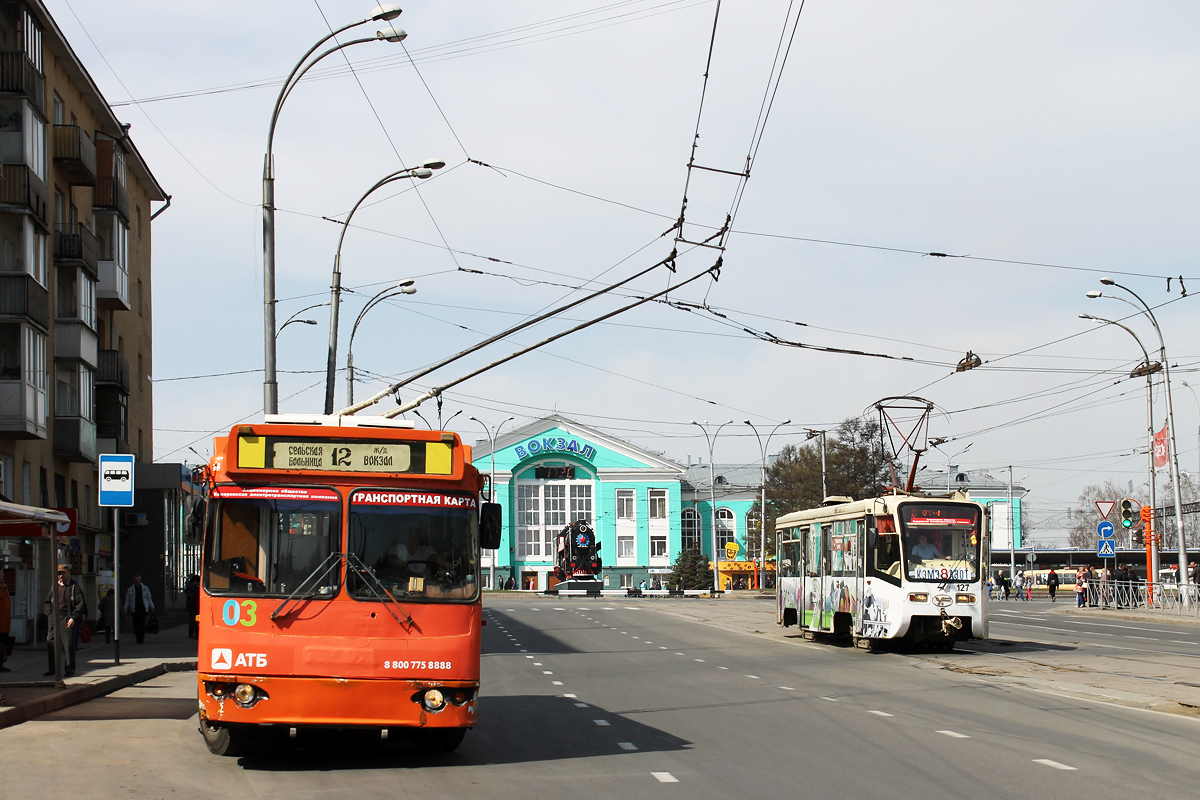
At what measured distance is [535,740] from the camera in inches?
474

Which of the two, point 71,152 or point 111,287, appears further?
point 111,287

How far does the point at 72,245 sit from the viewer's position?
3509 cm

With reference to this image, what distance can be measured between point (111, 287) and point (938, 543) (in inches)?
1058

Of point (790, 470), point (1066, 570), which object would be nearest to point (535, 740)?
point (790, 470)

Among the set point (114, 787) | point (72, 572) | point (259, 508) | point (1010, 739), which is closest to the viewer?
point (114, 787)

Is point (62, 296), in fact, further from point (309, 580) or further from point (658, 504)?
point (658, 504)

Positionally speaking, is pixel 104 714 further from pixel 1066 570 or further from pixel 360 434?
pixel 1066 570

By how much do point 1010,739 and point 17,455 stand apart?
2626cm

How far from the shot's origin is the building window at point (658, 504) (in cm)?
10150

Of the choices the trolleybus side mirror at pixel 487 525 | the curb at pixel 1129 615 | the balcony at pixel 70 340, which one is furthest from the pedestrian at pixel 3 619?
the curb at pixel 1129 615

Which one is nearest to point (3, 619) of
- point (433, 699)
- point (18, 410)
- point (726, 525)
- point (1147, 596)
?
point (18, 410)

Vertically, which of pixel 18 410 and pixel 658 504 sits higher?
pixel 18 410

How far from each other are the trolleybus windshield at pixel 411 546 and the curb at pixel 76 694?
5.19 meters

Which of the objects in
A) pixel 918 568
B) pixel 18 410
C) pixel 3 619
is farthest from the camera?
pixel 18 410
